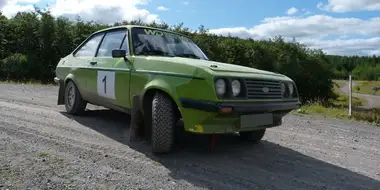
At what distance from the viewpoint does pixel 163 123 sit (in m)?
3.78

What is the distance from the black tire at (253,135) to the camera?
4844 millimetres

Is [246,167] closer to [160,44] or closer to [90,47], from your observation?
[160,44]

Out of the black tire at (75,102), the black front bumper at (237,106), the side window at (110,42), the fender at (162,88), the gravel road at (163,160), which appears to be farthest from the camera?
the black tire at (75,102)

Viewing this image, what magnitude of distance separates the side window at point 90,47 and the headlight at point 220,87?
9.63 feet

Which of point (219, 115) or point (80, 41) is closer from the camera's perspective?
point (219, 115)

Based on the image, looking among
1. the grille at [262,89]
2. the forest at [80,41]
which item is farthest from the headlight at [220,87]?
the forest at [80,41]

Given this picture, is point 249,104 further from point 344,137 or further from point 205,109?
point 344,137

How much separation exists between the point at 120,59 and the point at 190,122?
1681 mm

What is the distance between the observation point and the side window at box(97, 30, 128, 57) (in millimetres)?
5105

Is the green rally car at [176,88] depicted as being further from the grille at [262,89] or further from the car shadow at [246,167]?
the car shadow at [246,167]

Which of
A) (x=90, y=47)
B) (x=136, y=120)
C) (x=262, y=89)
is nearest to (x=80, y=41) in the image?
(x=90, y=47)

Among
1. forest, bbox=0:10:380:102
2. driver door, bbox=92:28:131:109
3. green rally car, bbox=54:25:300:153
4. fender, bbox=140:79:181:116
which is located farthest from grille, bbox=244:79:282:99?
forest, bbox=0:10:380:102

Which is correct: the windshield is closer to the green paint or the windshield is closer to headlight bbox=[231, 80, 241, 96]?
the green paint

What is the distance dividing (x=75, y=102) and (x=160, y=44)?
2.18 metres
